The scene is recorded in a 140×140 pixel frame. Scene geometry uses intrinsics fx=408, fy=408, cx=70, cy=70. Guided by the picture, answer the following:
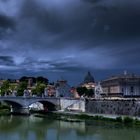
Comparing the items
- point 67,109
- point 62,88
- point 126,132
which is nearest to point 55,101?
point 67,109

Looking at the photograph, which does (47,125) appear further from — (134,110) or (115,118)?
(134,110)

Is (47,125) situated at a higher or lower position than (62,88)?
lower

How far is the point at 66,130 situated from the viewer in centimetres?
2814

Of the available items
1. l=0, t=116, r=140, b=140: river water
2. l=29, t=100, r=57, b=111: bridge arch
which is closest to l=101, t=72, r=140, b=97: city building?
l=29, t=100, r=57, b=111: bridge arch

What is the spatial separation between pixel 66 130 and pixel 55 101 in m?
19.5

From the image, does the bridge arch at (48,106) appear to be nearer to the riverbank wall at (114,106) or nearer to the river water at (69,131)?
the riverbank wall at (114,106)

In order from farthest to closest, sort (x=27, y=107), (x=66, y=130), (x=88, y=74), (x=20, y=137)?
(x=88, y=74) < (x=27, y=107) < (x=66, y=130) < (x=20, y=137)

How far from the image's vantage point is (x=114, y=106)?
3834cm

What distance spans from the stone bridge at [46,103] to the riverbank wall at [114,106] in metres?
1.95

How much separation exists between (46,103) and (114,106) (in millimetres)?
12471

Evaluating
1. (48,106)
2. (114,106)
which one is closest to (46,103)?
(48,106)

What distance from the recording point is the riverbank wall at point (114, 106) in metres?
35.6

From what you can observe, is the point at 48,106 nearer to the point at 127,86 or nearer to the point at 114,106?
the point at 127,86

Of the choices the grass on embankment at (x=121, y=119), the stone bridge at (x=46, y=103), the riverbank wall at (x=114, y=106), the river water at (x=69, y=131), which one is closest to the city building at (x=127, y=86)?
the stone bridge at (x=46, y=103)
